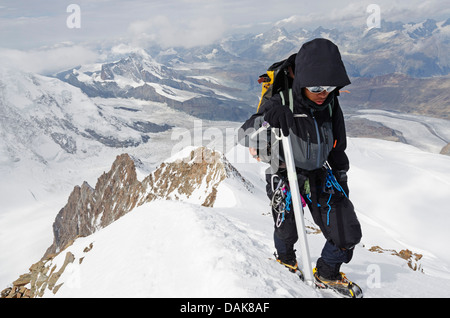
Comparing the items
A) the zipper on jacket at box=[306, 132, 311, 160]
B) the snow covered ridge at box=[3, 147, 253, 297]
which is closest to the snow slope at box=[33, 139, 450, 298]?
the snow covered ridge at box=[3, 147, 253, 297]

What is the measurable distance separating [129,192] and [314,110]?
61137 millimetres

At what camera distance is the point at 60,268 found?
30.1 feet

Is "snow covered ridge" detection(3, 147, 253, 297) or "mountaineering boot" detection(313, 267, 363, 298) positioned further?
"snow covered ridge" detection(3, 147, 253, 297)

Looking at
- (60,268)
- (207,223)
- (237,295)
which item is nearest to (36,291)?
(60,268)

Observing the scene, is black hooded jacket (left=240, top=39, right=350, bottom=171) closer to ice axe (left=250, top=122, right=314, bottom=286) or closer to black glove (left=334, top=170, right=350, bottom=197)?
ice axe (left=250, top=122, right=314, bottom=286)

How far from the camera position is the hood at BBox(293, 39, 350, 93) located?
4078mm

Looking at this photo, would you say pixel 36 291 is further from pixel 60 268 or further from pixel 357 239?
pixel 357 239

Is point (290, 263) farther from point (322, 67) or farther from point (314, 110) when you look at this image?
point (322, 67)

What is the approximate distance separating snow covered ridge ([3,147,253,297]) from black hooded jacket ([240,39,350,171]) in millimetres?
7143

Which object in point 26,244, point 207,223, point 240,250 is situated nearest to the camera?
point 240,250

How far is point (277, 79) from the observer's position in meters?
4.53

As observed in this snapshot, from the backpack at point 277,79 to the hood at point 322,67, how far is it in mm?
350
